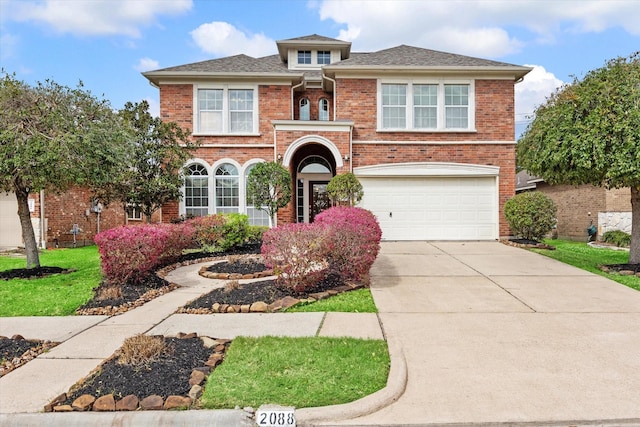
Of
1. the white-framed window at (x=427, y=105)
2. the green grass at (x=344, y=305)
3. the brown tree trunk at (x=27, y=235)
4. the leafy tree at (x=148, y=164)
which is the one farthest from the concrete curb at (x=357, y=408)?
the white-framed window at (x=427, y=105)

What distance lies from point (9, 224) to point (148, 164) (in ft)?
24.6

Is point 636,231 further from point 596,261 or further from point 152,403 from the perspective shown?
point 152,403

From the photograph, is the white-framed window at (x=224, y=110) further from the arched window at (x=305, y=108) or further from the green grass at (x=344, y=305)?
the green grass at (x=344, y=305)

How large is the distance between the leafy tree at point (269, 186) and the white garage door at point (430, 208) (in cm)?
347

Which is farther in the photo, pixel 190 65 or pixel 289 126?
pixel 190 65

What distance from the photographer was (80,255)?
1370 cm

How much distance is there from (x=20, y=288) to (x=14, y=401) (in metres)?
5.75

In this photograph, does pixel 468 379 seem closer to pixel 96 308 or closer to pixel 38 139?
pixel 96 308

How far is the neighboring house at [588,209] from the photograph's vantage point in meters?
17.8

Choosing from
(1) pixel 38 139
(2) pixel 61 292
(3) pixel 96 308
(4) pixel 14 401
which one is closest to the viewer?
(4) pixel 14 401

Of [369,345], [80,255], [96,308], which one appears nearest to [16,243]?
[80,255]

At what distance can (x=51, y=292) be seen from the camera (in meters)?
7.99

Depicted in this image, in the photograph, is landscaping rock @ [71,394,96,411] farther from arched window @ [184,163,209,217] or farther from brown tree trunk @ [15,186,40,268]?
arched window @ [184,163,209,217]

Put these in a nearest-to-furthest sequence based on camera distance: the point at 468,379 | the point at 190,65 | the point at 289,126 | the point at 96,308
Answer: the point at 468,379 < the point at 96,308 < the point at 289,126 < the point at 190,65
